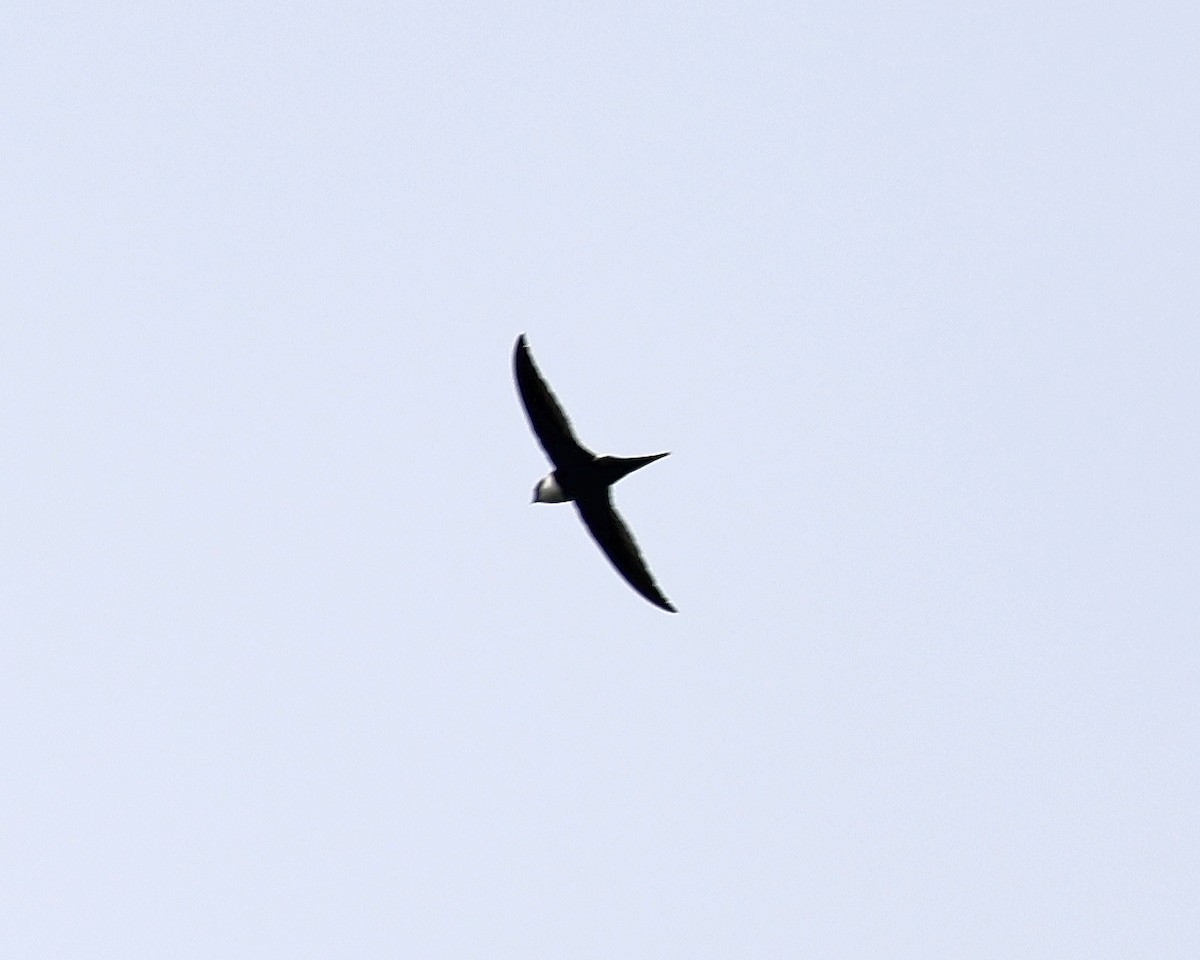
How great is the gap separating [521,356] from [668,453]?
2.64m

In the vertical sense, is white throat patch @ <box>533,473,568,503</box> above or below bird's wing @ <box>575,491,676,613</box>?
above

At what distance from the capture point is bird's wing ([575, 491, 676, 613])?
2933 cm

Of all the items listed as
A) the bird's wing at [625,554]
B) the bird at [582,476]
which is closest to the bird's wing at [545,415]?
the bird at [582,476]

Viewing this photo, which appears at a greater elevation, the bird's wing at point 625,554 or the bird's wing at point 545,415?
the bird's wing at point 545,415

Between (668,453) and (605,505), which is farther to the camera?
(605,505)

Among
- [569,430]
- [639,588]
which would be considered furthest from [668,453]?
Answer: [639,588]

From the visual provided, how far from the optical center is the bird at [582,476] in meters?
27.0

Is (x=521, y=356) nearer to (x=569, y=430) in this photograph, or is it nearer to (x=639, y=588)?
(x=569, y=430)

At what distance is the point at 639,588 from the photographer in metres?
29.6

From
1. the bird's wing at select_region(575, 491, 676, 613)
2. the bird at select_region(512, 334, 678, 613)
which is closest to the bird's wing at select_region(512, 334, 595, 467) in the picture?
the bird at select_region(512, 334, 678, 613)

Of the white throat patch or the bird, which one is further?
the white throat patch

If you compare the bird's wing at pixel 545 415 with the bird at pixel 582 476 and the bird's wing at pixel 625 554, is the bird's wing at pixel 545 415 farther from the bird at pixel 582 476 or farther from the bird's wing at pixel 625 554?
the bird's wing at pixel 625 554

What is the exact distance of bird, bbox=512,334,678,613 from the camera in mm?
26953

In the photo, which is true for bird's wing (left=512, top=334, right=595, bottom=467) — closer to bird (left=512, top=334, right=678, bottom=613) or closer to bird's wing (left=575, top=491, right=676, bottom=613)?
bird (left=512, top=334, right=678, bottom=613)
